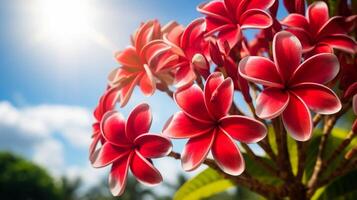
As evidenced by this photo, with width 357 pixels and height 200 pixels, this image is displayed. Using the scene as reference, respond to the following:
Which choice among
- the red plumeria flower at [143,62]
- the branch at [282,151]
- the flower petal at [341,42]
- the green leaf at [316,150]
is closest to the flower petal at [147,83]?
the red plumeria flower at [143,62]

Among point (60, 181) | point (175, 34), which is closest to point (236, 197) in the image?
point (60, 181)

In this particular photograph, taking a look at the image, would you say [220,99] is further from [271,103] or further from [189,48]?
[189,48]

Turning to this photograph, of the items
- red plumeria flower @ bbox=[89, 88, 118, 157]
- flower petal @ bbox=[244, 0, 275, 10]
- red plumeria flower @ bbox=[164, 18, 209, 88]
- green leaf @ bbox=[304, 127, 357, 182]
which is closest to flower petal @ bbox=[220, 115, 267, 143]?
red plumeria flower @ bbox=[164, 18, 209, 88]

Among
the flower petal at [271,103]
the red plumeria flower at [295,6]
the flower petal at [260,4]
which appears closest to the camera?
the flower petal at [271,103]

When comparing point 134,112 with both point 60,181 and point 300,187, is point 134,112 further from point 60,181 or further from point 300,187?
point 60,181

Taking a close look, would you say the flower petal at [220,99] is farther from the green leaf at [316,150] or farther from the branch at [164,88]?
the green leaf at [316,150]

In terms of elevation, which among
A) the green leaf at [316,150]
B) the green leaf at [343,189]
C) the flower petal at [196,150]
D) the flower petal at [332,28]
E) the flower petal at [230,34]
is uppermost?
the flower petal at [230,34]

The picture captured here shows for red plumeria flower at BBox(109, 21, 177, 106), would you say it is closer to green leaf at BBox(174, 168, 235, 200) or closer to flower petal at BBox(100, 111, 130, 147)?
flower petal at BBox(100, 111, 130, 147)
